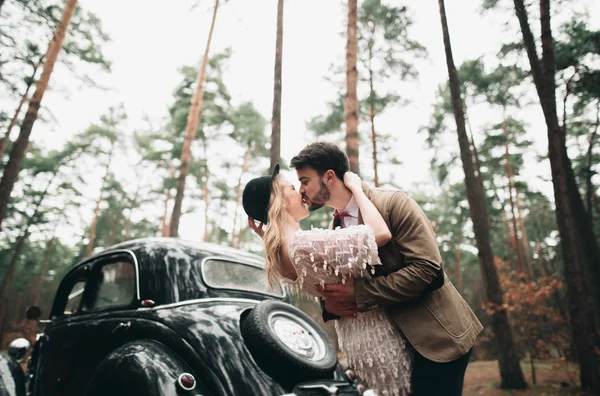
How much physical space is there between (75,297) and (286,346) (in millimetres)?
2705

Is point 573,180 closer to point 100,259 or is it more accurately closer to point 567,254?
point 567,254

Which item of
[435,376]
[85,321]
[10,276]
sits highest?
[10,276]

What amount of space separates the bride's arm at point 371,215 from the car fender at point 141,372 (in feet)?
4.84

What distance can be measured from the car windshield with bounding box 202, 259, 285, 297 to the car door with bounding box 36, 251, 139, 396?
57cm

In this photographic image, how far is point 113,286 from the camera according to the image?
323 cm

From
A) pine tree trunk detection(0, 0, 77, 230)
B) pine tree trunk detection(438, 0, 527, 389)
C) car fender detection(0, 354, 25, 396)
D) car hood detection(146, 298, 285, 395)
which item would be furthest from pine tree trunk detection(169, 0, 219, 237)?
car hood detection(146, 298, 285, 395)

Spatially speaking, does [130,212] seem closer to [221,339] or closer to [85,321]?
[85,321]

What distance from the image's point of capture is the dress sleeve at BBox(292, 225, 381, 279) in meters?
1.36

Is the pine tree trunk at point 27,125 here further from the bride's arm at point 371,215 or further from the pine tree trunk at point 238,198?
the pine tree trunk at point 238,198

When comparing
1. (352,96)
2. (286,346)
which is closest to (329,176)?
(286,346)

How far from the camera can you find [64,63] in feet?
40.8

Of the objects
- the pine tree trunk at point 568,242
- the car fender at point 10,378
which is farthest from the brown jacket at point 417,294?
the pine tree trunk at point 568,242

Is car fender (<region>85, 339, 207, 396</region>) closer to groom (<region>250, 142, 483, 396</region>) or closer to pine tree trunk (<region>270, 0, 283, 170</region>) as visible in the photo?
groom (<region>250, 142, 483, 396</region>)

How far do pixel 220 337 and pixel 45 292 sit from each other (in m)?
39.1
